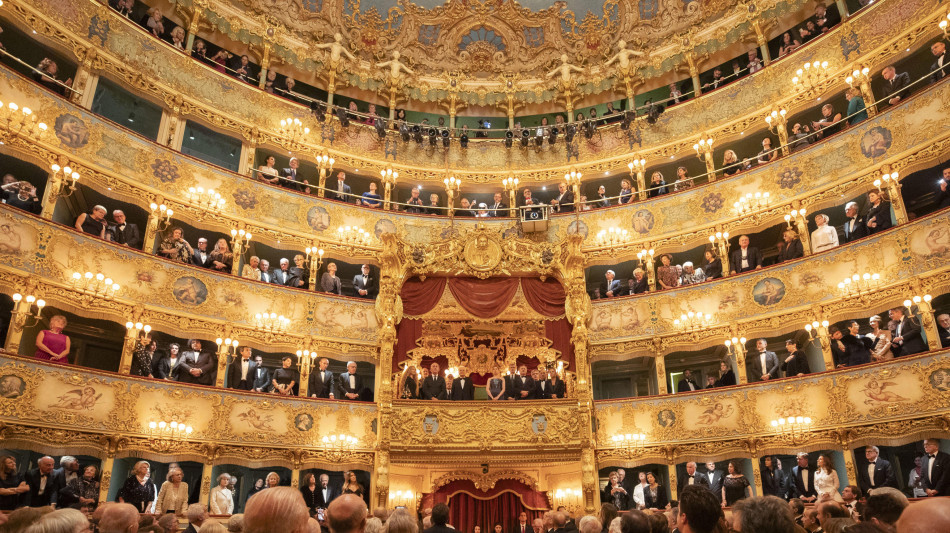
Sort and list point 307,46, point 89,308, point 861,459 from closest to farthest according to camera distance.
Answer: point 89,308 < point 861,459 < point 307,46

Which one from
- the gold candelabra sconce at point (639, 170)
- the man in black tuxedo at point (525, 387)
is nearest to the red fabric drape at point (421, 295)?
the man in black tuxedo at point (525, 387)

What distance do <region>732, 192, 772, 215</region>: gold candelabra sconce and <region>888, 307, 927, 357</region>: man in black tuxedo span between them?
4.52 meters

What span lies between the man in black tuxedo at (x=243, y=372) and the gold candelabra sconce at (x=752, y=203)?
14598 millimetres

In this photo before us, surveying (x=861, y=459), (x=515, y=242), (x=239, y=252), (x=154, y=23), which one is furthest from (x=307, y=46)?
(x=861, y=459)

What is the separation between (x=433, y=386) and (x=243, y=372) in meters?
5.22

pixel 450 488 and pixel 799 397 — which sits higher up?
pixel 799 397

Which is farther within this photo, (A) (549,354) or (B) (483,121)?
(B) (483,121)

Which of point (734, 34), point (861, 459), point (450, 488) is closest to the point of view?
point (861, 459)

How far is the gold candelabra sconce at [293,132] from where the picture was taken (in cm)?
1988

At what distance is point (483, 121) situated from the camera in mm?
23719

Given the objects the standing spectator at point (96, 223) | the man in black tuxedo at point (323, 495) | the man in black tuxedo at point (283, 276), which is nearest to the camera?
the standing spectator at point (96, 223)

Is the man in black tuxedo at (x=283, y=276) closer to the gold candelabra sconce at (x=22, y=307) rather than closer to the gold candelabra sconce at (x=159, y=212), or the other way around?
the gold candelabra sconce at (x=159, y=212)

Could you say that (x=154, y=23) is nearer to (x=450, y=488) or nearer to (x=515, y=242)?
(x=515, y=242)

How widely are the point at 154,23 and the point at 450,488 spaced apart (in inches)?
641
